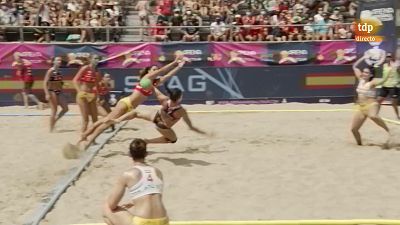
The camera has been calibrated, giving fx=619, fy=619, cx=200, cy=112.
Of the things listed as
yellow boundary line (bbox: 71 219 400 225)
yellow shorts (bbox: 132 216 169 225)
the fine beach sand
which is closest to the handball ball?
the fine beach sand

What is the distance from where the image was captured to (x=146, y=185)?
16.8 ft

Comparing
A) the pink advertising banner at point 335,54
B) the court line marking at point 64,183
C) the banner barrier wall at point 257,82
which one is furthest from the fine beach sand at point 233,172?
the pink advertising banner at point 335,54

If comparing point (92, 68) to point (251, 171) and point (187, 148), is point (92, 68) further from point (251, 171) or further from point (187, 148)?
point (251, 171)

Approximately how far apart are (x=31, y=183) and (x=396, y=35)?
13179 millimetres

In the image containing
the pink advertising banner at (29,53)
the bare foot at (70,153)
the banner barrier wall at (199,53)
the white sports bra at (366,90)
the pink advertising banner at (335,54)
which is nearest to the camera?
the bare foot at (70,153)

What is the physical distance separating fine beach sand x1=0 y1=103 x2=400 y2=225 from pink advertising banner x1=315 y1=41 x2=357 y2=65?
4.78 meters

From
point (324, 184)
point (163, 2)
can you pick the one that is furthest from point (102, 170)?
point (163, 2)

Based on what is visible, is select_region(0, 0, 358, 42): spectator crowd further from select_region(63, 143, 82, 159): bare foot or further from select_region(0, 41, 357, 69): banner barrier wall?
select_region(63, 143, 82, 159): bare foot

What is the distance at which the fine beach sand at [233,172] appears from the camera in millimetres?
7699

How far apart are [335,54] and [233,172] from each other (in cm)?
1076

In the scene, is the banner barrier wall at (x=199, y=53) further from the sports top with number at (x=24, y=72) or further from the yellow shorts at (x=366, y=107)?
the yellow shorts at (x=366, y=107)

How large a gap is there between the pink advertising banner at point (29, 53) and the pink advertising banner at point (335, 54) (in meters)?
8.38

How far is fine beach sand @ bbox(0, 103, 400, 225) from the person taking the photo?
770cm

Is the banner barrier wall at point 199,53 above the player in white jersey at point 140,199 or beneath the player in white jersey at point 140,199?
beneath
